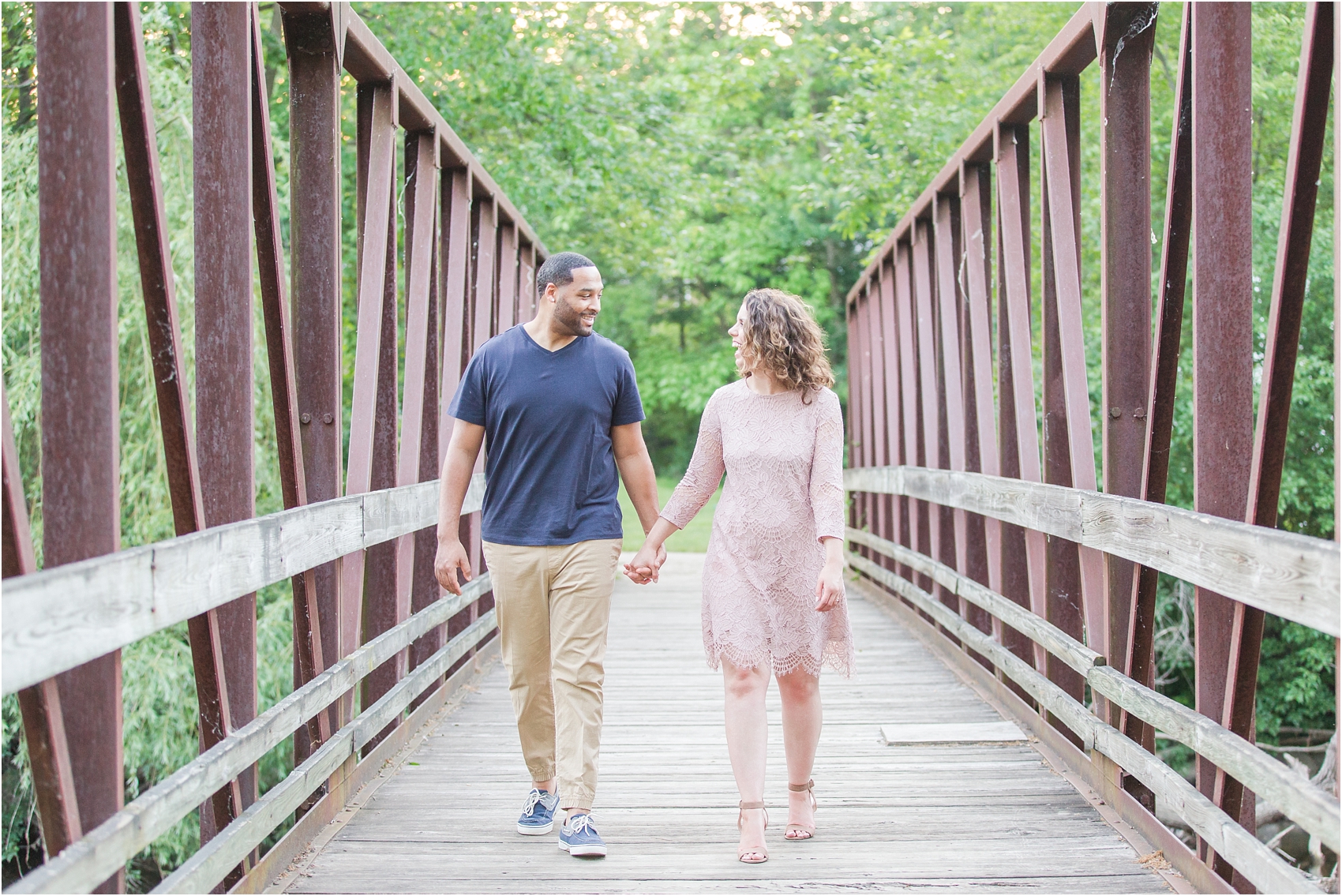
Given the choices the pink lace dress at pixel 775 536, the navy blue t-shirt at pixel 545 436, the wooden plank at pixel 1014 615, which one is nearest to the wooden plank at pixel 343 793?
the navy blue t-shirt at pixel 545 436

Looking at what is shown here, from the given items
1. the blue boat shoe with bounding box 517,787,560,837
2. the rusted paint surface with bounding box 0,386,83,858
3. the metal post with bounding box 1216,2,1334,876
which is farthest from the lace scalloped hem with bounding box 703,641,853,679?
the rusted paint surface with bounding box 0,386,83,858

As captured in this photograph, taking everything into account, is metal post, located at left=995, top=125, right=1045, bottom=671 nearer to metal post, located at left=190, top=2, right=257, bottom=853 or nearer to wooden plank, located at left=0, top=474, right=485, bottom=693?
wooden plank, located at left=0, top=474, right=485, bottom=693

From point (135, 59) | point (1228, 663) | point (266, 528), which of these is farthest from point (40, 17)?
point (1228, 663)

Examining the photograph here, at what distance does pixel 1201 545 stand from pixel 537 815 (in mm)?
2087

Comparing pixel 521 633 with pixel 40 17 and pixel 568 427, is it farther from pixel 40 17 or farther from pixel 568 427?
pixel 40 17

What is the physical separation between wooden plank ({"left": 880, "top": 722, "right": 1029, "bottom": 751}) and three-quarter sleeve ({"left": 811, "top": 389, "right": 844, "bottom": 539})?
1.78 m

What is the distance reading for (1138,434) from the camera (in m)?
4.06

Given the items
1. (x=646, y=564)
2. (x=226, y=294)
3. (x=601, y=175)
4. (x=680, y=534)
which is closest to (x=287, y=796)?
(x=646, y=564)

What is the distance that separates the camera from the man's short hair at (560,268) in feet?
12.0

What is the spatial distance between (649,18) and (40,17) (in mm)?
19965

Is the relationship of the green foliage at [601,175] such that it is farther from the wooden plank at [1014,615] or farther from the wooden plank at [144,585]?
the wooden plank at [1014,615]

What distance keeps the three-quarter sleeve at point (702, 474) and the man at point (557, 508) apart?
124 mm

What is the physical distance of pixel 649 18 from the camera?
21234 millimetres

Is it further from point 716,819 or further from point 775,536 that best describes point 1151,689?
point 716,819
